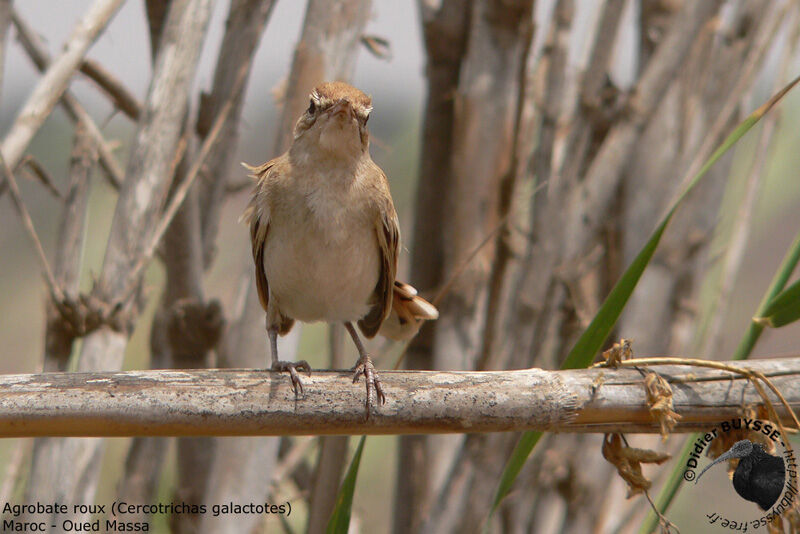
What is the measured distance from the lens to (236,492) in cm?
285

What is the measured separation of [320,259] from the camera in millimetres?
2617

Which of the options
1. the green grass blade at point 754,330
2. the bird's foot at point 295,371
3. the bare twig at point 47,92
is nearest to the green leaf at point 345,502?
the bird's foot at point 295,371

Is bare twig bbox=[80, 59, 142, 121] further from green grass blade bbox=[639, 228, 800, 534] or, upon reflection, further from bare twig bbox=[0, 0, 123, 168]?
green grass blade bbox=[639, 228, 800, 534]

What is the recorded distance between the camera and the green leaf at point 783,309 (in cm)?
174

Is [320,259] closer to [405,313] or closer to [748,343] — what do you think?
[405,313]

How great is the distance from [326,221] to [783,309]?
137 cm

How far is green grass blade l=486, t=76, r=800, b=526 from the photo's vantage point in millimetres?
1750

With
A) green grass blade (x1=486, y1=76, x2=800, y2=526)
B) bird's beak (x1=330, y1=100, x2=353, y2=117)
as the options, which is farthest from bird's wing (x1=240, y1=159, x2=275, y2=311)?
green grass blade (x1=486, y1=76, x2=800, y2=526)

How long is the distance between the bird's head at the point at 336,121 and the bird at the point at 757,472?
1.46m

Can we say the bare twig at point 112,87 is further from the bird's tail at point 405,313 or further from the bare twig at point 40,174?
the bird's tail at point 405,313

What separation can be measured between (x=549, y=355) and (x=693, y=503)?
2.48 metres

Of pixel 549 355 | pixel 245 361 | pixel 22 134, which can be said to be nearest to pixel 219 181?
pixel 245 361

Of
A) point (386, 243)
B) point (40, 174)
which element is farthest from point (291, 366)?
point (40, 174)

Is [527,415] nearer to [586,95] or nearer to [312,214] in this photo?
[312,214]
